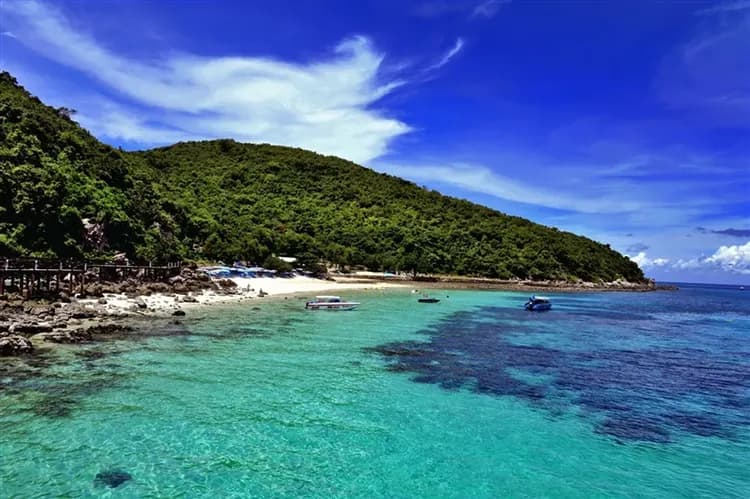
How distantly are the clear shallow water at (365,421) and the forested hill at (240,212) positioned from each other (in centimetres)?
3274

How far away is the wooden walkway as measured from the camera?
32.5m

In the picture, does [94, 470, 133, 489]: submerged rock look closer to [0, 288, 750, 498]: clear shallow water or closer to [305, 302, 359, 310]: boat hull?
[0, 288, 750, 498]: clear shallow water

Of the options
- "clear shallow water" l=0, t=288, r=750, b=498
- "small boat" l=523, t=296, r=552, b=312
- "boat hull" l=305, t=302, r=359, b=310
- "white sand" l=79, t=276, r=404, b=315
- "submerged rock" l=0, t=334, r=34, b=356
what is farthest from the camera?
"small boat" l=523, t=296, r=552, b=312

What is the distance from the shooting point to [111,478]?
10047 millimetres

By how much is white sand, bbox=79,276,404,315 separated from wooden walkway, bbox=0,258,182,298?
129 inches

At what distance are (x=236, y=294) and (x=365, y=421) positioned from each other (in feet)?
129

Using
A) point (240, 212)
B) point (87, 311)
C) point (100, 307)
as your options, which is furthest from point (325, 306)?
point (240, 212)

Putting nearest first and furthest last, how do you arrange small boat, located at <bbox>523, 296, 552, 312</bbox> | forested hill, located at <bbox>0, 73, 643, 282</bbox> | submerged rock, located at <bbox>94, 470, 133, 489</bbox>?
submerged rock, located at <bbox>94, 470, 133, 489</bbox>
forested hill, located at <bbox>0, 73, 643, 282</bbox>
small boat, located at <bbox>523, 296, 552, 312</bbox>

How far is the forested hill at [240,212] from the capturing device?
160ft

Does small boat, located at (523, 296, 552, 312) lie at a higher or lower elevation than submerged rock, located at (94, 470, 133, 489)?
higher

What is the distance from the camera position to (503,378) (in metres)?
20.4

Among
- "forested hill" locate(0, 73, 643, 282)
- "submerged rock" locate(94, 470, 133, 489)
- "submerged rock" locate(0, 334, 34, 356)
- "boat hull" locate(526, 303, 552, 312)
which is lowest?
"submerged rock" locate(94, 470, 133, 489)

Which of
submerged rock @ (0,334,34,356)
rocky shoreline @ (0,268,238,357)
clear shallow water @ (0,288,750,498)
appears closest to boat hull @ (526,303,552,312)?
clear shallow water @ (0,288,750,498)

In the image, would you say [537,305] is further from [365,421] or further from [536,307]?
[365,421]
